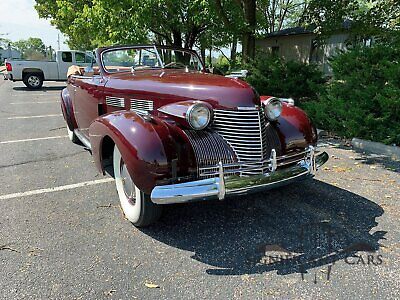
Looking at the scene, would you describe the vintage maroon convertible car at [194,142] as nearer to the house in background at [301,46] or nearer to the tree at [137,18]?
the tree at [137,18]

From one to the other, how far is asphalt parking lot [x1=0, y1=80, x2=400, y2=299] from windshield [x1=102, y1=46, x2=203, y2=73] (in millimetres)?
1548

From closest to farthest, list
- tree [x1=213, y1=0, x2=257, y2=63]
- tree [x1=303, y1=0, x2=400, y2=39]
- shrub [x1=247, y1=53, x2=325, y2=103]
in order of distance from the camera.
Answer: tree [x1=303, y1=0, x2=400, y2=39] → shrub [x1=247, y1=53, x2=325, y2=103] → tree [x1=213, y1=0, x2=257, y2=63]

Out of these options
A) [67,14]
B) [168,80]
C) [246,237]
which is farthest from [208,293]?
[67,14]

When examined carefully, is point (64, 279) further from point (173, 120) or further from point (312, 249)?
point (312, 249)

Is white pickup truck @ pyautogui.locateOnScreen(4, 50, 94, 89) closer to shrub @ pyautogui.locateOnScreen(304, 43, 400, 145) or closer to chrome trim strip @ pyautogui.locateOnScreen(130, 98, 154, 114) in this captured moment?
shrub @ pyautogui.locateOnScreen(304, 43, 400, 145)

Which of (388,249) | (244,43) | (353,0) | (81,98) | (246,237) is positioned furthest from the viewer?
(244,43)

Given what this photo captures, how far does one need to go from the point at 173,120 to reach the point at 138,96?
28.5 inches

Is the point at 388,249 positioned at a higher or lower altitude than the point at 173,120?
lower

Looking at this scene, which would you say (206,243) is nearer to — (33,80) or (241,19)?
(241,19)

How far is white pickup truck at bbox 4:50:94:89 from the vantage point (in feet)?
52.4

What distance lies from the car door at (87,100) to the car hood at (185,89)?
0.34 m

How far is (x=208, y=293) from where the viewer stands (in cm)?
232

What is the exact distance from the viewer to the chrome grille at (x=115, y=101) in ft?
12.8

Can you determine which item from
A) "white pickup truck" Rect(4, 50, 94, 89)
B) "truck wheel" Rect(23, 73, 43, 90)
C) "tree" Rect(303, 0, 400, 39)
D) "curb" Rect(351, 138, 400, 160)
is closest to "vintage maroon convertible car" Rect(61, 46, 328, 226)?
"curb" Rect(351, 138, 400, 160)
